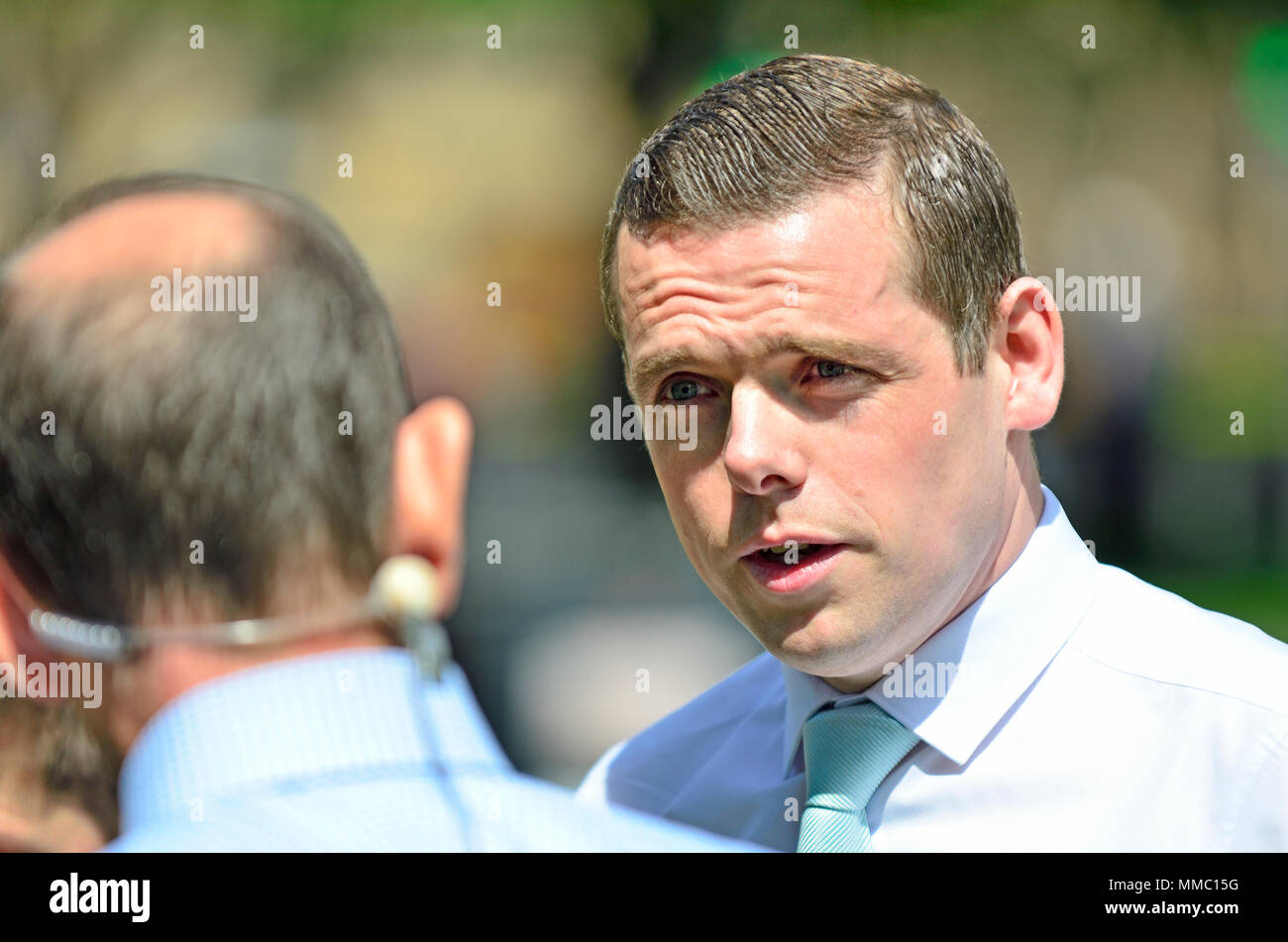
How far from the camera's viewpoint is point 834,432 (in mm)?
2145

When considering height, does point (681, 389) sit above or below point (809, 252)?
below

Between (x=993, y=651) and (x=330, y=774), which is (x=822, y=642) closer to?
(x=993, y=651)

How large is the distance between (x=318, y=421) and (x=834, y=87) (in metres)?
1.22

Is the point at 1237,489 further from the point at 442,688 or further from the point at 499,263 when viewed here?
the point at 442,688

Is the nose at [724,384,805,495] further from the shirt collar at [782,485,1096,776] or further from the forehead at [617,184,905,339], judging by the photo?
the shirt collar at [782,485,1096,776]

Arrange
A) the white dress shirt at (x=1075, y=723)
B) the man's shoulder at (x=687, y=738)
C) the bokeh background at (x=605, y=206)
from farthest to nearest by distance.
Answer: the bokeh background at (x=605, y=206), the man's shoulder at (x=687, y=738), the white dress shirt at (x=1075, y=723)

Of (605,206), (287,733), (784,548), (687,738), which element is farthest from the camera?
(605,206)

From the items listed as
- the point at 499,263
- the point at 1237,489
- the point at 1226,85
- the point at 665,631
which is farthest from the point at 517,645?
the point at 1226,85

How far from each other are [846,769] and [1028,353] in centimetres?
83

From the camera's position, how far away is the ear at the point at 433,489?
1514 mm

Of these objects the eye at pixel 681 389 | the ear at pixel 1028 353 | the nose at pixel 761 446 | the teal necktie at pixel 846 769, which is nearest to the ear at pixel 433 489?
the nose at pixel 761 446

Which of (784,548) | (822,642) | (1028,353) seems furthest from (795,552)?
(1028,353)

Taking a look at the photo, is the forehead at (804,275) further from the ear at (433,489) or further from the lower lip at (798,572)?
the ear at (433,489)

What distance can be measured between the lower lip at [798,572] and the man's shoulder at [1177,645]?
522 mm
